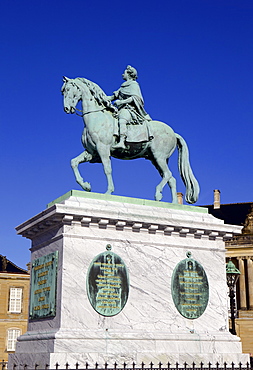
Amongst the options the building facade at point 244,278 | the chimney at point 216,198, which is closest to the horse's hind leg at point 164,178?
the building facade at point 244,278

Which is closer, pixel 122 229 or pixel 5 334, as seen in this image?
pixel 122 229

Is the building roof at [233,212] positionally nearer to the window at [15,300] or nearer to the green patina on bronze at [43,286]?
the window at [15,300]

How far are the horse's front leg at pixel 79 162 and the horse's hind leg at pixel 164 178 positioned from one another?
179cm

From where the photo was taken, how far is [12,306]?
4838 centimetres

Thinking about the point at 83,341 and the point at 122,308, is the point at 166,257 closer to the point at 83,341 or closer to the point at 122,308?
the point at 122,308

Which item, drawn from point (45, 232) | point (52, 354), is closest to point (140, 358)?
point (52, 354)

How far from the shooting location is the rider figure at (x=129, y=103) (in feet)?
45.3

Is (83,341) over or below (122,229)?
below

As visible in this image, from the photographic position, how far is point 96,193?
42.4ft

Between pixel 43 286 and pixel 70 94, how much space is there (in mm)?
4722

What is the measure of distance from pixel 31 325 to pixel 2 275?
36.3 m

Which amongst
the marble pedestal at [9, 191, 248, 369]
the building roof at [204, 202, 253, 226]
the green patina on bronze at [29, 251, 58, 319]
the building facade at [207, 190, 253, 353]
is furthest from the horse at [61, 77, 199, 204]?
the building roof at [204, 202, 253, 226]

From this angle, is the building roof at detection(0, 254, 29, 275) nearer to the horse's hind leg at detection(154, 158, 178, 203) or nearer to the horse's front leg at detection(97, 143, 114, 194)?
the horse's hind leg at detection(154, 158, 178, 203)

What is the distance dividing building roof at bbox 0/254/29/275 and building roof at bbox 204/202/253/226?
27.1m
